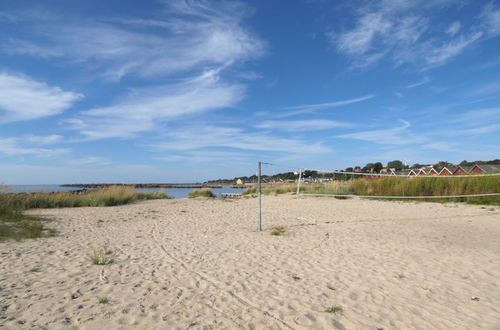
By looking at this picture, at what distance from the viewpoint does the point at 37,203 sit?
14328 mm

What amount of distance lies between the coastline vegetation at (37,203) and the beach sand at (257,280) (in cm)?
86

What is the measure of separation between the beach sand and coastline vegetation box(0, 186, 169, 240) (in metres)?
0.86

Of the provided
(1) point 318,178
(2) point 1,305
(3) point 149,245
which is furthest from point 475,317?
(1) point 318,178

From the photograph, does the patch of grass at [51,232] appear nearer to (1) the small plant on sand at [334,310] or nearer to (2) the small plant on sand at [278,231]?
(2) the small plant on sand at [278,231]

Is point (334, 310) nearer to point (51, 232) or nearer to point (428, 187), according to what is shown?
point (51, 232)

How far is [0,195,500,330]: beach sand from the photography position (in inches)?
123

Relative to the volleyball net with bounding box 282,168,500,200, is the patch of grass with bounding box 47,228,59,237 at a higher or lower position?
lower

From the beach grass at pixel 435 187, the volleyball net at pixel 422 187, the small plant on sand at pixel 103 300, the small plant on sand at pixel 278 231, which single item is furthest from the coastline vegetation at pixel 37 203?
the beach grass at pixel 435 187

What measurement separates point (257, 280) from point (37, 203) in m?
14.3

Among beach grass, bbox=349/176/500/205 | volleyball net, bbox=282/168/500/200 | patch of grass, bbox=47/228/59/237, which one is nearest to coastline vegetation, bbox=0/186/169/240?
patch of grass, bbox=47/228/59/237

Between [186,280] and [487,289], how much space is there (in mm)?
4057

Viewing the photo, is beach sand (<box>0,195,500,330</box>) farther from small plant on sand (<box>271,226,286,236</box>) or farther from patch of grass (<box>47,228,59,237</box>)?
patch of grass (<box>47,228,59,237</box>)

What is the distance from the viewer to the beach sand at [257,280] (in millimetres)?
3133

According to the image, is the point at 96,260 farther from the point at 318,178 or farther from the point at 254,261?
the point at 318,178
